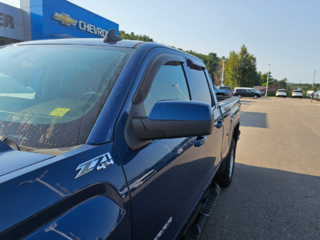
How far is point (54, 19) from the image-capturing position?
16.3m

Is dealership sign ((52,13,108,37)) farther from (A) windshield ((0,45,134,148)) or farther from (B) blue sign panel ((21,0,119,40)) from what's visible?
(A) windshield ((0,45,134,148))

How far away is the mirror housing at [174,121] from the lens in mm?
1223

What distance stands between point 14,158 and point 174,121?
70cm

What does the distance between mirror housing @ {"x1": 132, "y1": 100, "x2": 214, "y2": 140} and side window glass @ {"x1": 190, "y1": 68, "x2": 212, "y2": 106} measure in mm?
1257

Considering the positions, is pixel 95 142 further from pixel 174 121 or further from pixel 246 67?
pixel 246 67

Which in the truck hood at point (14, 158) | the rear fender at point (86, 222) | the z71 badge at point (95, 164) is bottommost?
the rear fender at point (86, 222)

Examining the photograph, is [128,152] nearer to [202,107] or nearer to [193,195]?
[202,107]

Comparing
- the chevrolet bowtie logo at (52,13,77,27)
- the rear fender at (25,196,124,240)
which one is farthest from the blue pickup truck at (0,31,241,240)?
the chevrolet bowtie logo at (52,13,77,27)

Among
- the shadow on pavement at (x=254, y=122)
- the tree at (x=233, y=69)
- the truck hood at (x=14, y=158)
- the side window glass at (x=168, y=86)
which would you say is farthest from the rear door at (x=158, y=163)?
the tree at (x=233, y=69)

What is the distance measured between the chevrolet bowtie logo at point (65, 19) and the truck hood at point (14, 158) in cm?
1767

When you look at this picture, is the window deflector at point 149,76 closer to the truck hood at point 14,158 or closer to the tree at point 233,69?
the truck hood at point 14,158

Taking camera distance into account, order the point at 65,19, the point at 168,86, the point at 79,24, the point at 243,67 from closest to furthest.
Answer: the point at 168,86
the point at 65,19
the point at 79,24
the point at 243,67

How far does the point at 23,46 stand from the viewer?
6.41ft

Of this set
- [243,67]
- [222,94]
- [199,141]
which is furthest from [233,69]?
[199,141]
